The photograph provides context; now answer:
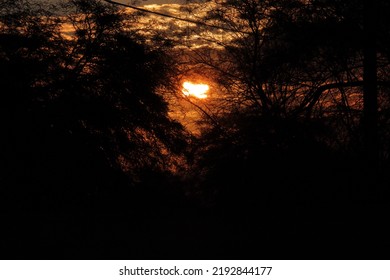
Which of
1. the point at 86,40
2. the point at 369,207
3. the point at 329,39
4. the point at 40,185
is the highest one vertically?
the point at 86,40

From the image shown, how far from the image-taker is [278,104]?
19141 mm

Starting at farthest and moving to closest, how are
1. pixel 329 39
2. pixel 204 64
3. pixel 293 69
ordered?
pixel 204 64, pixel 293 69, pixel 329 39

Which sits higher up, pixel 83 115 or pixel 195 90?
pixel 195 90

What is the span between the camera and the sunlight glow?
77.5 ft

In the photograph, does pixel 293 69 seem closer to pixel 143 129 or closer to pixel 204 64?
pixel 204 64

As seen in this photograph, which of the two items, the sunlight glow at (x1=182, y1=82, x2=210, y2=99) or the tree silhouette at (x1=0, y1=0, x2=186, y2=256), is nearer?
the tree silhouette at (x1=0, y1=0, x2=186, y2=256)

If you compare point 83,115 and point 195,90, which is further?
point 195,90

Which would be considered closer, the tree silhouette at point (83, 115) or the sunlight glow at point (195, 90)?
the tree silhouette at point (83, 115)

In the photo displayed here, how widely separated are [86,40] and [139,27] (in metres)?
2.52

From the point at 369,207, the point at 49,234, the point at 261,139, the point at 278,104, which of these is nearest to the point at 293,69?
the point at 278,104

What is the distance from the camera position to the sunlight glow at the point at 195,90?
930 inches

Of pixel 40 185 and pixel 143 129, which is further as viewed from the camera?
pixel 143 129

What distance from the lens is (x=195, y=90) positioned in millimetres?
24547
